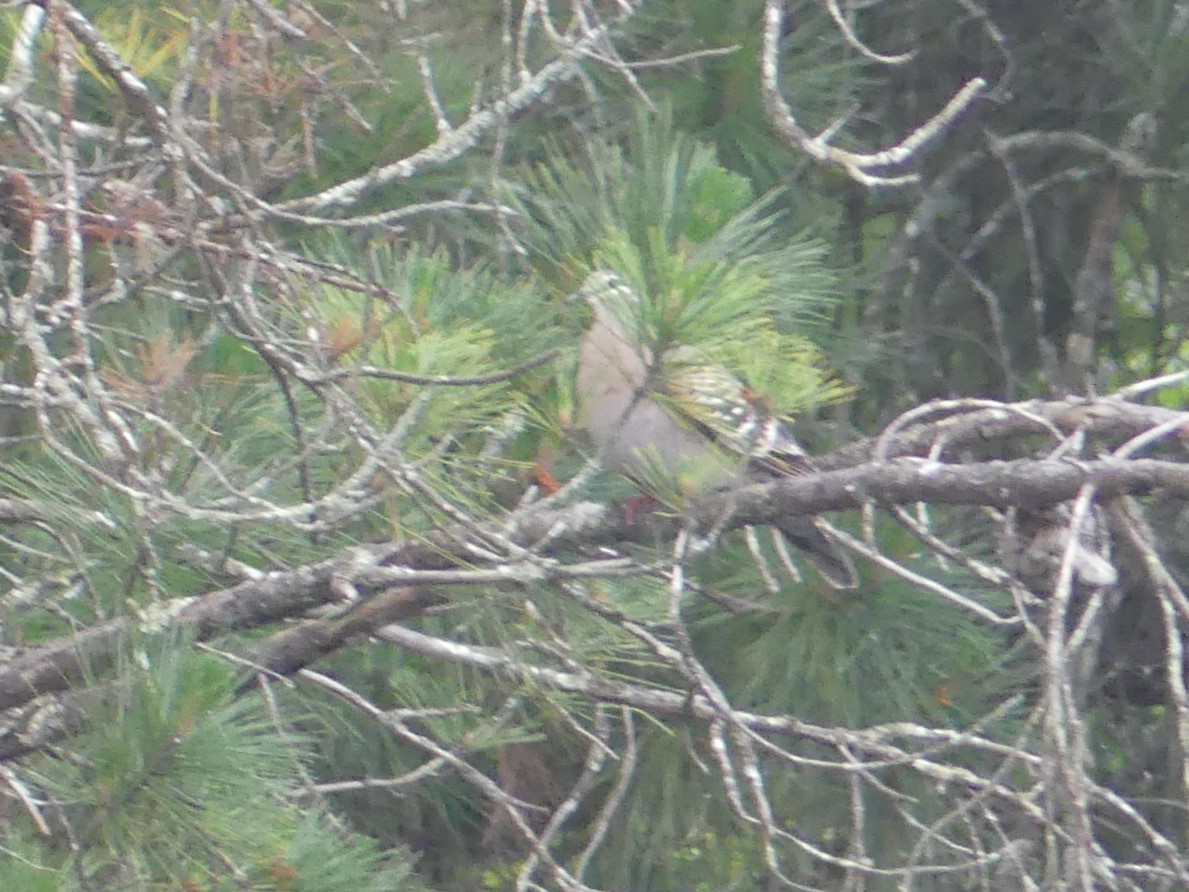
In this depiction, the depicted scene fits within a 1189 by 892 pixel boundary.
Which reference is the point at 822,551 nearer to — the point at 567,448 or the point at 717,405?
A: the point at 567,448

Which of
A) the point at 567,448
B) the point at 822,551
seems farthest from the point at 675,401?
the point at 822,551

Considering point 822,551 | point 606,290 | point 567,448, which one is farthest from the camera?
point 822,551

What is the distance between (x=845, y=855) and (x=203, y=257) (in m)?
1.76

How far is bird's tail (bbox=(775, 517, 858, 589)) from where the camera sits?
222 centimetres

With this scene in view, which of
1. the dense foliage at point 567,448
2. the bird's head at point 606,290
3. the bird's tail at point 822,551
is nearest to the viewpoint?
the bird's head at point 606,290

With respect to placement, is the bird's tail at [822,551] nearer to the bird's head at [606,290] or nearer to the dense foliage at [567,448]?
the dense foliage at [567,448]

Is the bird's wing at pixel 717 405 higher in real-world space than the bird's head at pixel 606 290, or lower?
lower

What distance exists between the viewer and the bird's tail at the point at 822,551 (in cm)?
222

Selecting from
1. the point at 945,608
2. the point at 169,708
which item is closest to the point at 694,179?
the point at 169,708

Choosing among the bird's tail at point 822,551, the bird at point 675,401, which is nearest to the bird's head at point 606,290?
the bird at point 675,401

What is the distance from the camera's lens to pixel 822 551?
2.26 meters

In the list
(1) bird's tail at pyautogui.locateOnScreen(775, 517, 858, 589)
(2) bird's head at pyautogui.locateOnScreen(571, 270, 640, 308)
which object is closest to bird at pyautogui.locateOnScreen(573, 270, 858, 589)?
(2) bird's head at pyautogui.locateOnScreen(571, 270, 640, 308)

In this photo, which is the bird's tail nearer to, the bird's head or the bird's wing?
the bird's wing

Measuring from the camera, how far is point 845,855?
283 centimetres
